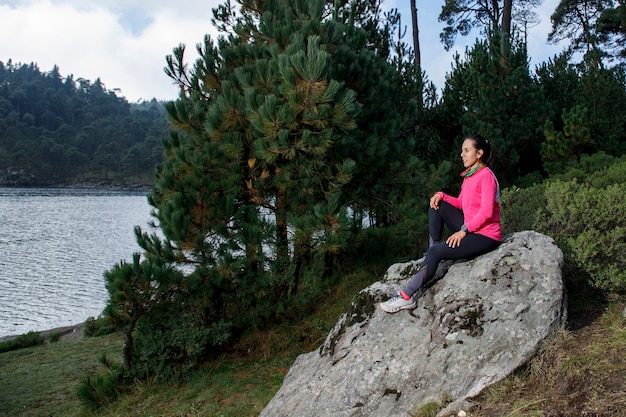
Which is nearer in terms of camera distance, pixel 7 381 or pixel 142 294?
pixel 142 294

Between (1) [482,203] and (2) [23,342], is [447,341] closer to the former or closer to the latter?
(1) [482,203]

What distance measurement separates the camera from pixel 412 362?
3.64 metres

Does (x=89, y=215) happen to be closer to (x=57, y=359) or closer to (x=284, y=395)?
(x=57, y=359)

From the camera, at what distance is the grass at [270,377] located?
2.98 meters

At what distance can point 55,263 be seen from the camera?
846 inches

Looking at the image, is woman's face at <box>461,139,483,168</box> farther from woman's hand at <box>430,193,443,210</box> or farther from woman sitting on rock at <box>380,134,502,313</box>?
woman's hand at <box>430,193,443,210</box>

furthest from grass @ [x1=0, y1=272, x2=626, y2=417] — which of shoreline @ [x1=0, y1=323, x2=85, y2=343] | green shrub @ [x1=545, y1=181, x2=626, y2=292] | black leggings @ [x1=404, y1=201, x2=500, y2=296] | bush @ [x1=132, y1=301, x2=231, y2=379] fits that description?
shoreline @ [x1=0, y1=323, x2=85, y2=343]

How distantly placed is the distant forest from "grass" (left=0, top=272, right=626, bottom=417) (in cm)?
6895

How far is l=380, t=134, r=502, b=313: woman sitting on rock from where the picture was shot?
3.90m

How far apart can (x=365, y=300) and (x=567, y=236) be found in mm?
2321

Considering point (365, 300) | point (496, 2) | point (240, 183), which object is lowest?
point (365, 300)

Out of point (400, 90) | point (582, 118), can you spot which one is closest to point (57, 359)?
point (400, 90)

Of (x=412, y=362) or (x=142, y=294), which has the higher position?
(x=142, y=294)

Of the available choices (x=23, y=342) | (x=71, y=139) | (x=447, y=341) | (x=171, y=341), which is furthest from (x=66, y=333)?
(x=71, y=139)
